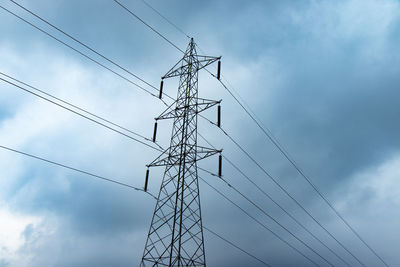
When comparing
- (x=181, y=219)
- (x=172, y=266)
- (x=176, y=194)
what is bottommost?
(x=172, y=266)

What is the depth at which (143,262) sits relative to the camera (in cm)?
1695

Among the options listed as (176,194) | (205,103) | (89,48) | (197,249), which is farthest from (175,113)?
(197,249)

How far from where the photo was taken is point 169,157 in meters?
19.7

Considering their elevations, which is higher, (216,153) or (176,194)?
(216,153)

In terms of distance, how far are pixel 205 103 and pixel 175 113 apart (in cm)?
221

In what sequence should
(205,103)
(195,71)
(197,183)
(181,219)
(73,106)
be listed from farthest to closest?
(195,71)
(205,103)
(197,183)
(181,219)
(73,106)

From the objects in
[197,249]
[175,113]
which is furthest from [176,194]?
[175,113]

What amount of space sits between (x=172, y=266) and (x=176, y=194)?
3.76 metres

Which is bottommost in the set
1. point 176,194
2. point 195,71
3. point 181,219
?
point 181,219

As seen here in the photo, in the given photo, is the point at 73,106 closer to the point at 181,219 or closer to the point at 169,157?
the point at 169,157

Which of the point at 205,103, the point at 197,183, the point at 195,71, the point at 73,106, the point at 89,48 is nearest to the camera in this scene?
the point at 73,106

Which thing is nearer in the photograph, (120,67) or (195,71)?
(120,67)

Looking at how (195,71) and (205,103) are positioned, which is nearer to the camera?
(205,103)

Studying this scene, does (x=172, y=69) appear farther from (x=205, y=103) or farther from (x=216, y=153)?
(x=216, y=153)
